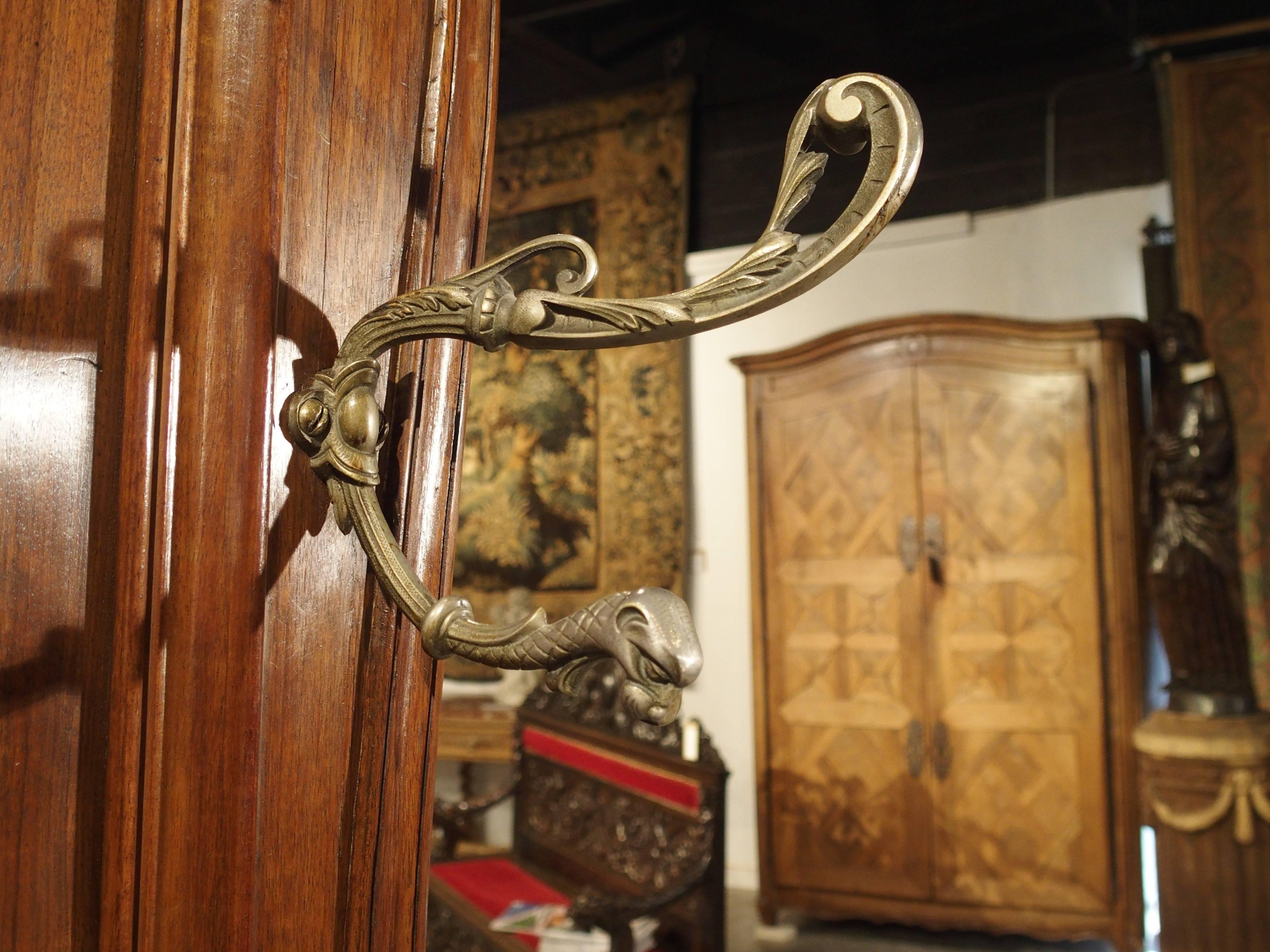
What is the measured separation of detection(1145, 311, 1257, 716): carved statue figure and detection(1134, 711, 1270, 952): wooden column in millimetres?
125

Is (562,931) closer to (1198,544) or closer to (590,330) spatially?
(1198,544)

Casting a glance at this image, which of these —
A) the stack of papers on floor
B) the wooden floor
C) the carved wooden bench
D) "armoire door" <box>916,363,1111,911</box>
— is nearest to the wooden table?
the carved wooden bench

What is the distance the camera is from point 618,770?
3096 millimetres

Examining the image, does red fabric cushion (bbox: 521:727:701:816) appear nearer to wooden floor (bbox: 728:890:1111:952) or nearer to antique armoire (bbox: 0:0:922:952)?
wooden floor (bbox: 728:890:1111:952)

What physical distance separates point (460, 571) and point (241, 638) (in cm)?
496

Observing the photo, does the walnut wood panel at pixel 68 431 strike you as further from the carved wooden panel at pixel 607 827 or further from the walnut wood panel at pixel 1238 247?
the walnut wood panel at pixel 1238 247

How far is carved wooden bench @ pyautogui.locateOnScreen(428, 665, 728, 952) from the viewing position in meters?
2.57

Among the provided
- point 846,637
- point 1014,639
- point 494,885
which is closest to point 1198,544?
point 1014,639

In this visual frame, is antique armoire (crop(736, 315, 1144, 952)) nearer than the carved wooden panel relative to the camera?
No

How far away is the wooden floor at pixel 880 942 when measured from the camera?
3.84 meters

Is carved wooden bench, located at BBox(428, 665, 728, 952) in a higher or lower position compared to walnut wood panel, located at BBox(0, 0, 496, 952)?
lower

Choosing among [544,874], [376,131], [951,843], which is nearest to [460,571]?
[544,874]

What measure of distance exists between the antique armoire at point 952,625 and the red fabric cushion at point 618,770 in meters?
1.03

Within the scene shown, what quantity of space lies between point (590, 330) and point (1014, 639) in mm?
3738
